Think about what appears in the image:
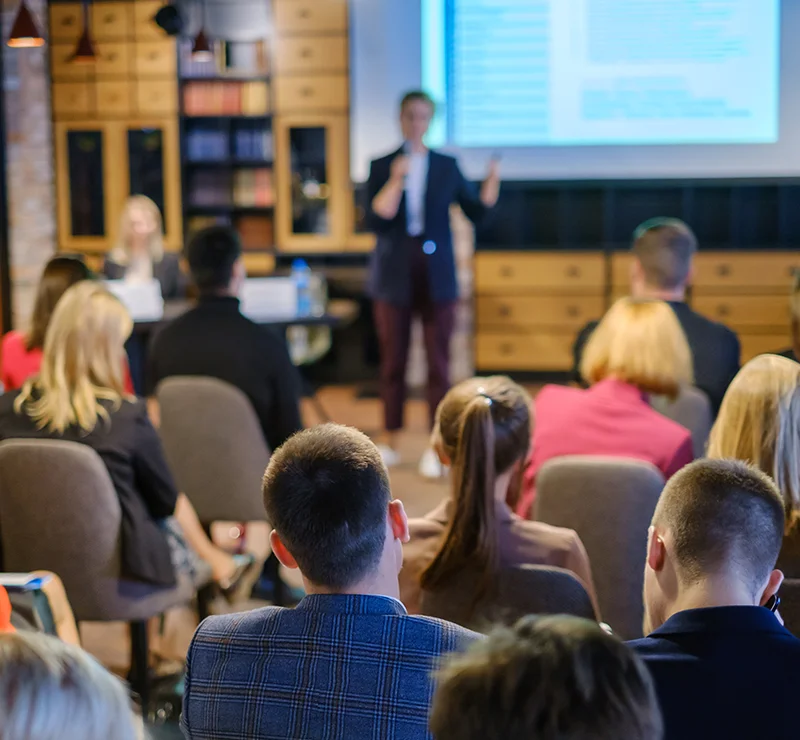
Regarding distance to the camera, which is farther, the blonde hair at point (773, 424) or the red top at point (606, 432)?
the red top at point (606, 432)

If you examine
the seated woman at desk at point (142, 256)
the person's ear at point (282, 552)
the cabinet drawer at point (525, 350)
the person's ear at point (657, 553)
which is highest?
the seated woman at desk at point (142, 256)

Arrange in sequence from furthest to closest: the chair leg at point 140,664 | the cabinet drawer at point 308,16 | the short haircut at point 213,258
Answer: the cabinet drawer at point 308,16 → the short haircut at point 213,258 → the chair leg at point 140,664

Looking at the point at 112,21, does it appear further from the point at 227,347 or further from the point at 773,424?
the point at 773,424

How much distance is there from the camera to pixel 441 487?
15.6 ft

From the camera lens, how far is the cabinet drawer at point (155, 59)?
7.03 metres

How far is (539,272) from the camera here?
265 inches

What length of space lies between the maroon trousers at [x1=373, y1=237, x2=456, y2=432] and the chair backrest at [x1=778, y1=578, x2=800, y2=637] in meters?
3.20

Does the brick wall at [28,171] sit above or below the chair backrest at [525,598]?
above

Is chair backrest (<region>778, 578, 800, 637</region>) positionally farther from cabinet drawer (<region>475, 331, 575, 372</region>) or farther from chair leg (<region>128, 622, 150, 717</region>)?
cabinet drawer (<region>475, 331, 575, 372</region>)

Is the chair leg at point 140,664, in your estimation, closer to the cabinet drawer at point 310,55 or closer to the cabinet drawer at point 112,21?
the cabinet drawer at point 310,55

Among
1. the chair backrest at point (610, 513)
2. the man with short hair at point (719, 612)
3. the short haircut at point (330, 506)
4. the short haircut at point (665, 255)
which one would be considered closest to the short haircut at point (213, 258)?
the short haircut at point (665, 255)

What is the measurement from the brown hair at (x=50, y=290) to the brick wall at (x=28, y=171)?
12.6ft

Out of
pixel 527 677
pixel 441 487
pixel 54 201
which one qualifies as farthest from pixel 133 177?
pixel 527 677

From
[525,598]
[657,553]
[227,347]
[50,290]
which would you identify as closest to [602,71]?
[227,347]
